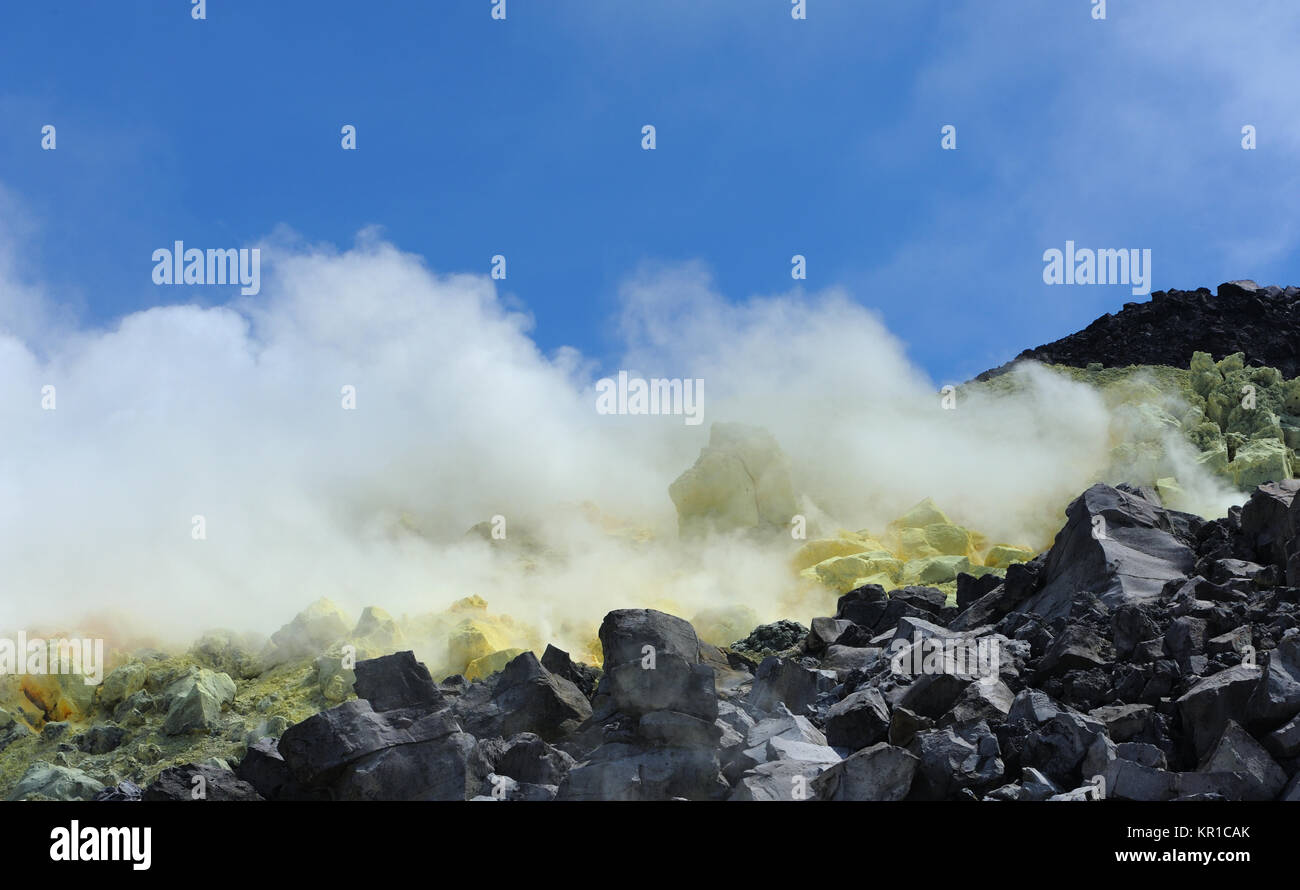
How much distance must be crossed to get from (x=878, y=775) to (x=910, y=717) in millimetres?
1498

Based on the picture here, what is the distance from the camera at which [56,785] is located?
15180mm

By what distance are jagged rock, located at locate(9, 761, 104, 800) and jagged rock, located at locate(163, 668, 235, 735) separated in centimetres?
267

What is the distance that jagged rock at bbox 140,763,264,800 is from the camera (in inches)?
421

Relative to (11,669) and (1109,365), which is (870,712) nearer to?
(11,669)

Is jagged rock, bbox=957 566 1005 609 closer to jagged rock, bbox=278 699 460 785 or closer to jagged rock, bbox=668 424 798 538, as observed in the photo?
jagged rock, bbox=278 699 460 785

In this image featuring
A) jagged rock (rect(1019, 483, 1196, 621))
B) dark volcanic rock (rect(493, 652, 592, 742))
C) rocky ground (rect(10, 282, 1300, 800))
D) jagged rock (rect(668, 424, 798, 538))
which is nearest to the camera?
rocky ground (rect(10, 282, 1300, 800))

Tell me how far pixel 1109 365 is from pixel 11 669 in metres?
40.7

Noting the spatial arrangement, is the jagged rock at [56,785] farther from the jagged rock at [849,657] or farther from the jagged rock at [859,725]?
the jagged rock at [849,657]

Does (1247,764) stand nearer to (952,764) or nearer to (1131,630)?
(952,764)

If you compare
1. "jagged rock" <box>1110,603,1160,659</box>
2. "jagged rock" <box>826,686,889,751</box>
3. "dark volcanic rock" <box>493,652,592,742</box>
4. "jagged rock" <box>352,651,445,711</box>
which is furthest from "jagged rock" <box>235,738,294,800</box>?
"jagged rock" <box>1110,603,1160,659</box>

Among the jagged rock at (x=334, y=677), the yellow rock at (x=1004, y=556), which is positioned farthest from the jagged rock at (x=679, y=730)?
the yellow rock at (x=1004, y=556)

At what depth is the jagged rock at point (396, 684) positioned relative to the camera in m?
12.6

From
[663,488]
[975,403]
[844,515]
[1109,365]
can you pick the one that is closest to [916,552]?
[844,515]

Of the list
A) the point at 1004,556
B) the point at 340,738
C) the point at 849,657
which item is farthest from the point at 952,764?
the point at 1004,556
